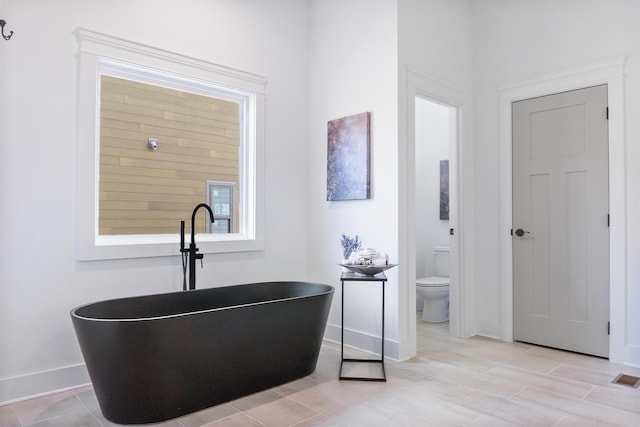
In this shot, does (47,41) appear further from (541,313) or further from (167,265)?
(541,313)

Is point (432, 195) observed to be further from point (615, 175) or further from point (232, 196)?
point (232, 196)

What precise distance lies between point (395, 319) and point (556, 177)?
1.76 meters

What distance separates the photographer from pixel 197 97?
3.58 m

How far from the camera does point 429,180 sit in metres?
5.26

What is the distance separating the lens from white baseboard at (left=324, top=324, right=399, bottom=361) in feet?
11.0

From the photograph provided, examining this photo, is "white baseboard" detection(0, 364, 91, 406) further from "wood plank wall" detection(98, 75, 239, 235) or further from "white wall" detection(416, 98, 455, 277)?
"white wall" detection(416, 98, 455, 277)

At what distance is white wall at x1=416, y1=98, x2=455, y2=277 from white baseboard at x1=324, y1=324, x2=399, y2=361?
1.71 metres

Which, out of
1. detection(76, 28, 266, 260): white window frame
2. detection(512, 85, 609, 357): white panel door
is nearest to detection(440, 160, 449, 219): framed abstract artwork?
detection(512, 85, 609, 357): white panel door

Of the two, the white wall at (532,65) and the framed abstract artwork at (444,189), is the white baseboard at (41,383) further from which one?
the framed abstract artwork at (444,189)

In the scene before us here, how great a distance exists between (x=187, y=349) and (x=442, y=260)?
3322 millimetres

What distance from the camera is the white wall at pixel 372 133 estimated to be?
343 centimetres

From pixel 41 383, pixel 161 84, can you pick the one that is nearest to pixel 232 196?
pixel 161 84

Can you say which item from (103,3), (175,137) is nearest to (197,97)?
(175,137)

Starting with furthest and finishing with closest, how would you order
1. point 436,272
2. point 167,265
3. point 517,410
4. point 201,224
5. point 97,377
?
point 436,272
point 201,224
point 167,265
point 517,410
point 97,377
